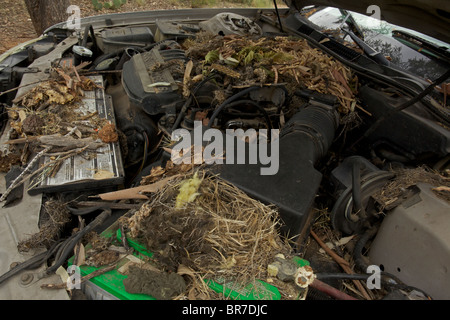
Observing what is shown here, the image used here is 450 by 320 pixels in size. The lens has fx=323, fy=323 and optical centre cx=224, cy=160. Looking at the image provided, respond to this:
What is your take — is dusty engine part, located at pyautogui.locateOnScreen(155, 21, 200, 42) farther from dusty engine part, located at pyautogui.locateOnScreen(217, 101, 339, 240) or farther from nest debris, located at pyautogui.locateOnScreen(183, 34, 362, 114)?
dusty engine part, located at pyautogui.locateOnScreen(217, 101, 339, 240)

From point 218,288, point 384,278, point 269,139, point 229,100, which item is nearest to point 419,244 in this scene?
point 384,278

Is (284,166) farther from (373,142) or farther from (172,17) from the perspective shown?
(172,17)

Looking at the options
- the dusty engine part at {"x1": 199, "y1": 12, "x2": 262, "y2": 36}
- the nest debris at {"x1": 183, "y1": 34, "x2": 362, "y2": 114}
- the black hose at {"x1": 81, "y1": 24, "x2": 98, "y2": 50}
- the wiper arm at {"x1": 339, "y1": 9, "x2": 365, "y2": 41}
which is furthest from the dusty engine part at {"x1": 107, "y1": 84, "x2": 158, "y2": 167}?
the wiper arm at {"x1": 339, "y1": 9, "x2": 365, "y2": 41}

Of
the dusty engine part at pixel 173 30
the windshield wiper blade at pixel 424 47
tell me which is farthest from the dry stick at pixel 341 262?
the dusty engine part at pixel 173 30

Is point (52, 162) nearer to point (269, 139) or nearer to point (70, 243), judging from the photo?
point (70, 243)

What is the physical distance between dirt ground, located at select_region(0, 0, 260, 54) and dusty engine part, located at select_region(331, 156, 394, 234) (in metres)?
7.59

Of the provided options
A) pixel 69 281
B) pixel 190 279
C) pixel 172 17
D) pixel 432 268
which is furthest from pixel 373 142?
pixel 172 17

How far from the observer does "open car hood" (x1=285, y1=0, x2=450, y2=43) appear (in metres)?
1.88

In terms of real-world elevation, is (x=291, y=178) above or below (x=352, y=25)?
below

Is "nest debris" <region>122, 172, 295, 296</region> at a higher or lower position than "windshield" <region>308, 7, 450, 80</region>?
lower

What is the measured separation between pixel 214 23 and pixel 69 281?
3113 mm

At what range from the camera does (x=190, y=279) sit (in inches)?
59.0

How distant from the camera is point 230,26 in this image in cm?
362

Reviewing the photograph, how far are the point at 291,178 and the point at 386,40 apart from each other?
2152 millimetres
